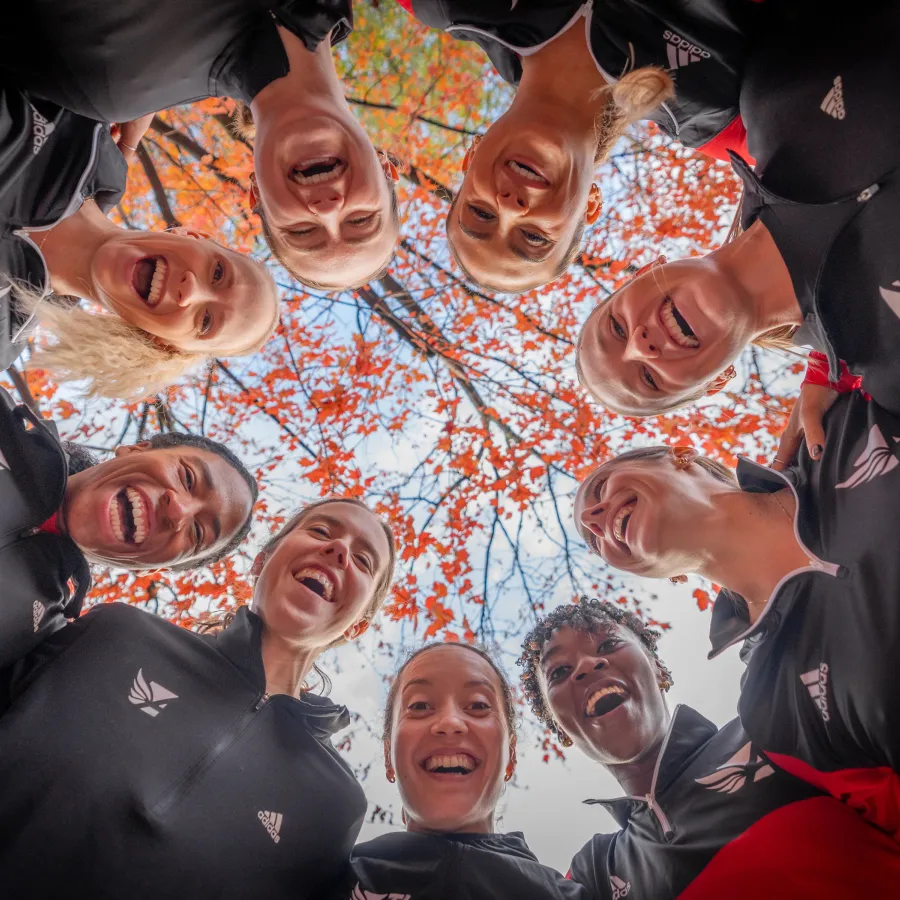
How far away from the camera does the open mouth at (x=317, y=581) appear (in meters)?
3.96

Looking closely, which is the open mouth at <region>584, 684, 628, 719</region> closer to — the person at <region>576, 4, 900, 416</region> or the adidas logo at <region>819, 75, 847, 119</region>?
the person at <region>576, 4, 900, 416</region>

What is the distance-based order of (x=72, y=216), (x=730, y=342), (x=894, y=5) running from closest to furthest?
1. (x=894, y=5)
2. (x=730, y=342)
3. (x=72, y=216)

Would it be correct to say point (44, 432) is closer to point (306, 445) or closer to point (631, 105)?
point (631, 105)

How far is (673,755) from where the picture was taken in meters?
3.70

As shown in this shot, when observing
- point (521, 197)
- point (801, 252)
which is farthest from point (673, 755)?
point (521, 197)

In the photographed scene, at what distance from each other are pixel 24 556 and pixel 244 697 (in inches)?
57.3

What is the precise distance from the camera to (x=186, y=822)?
2939mm

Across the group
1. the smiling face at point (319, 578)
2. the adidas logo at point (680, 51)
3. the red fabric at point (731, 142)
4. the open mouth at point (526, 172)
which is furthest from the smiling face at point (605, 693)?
the adidas logo at point (680, 51)

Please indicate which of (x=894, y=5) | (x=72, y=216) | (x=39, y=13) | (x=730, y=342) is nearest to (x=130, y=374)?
(x=72, y=216)

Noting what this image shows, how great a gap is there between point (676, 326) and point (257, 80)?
2.87 m

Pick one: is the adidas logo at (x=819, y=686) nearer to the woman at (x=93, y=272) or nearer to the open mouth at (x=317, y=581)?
the open mouth at (x=317, y=581)

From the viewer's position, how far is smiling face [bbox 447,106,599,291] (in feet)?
11.2

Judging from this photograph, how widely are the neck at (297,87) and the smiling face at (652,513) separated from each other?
300 centimetres

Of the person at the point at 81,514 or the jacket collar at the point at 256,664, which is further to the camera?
the jacket collar at the point at 256,664
